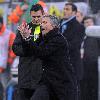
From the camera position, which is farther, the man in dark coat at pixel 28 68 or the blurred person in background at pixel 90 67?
the blurred person in background at pixel 90 67

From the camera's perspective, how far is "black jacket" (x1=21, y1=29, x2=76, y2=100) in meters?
7.55

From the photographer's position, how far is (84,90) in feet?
34.7

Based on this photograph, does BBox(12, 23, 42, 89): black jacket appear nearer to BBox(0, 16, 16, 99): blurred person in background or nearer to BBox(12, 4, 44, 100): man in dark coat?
BBox(12, 4, 44, 100): man in dark coat

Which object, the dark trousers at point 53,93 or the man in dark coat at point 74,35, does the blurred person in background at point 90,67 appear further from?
the dark trousers at point 53,93

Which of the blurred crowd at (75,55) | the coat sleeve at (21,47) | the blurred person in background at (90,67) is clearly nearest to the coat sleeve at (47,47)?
the coat sleeve at (21,47)

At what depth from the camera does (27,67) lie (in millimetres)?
7918

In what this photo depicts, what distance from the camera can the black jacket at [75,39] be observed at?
10.1m

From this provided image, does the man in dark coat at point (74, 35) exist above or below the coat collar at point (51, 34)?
below

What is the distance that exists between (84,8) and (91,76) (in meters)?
2.89

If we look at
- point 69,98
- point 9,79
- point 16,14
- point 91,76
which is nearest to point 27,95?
point 69,98

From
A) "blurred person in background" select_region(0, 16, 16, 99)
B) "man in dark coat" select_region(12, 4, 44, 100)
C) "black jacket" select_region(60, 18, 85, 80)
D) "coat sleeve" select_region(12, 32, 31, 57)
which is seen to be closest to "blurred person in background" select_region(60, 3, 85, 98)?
"black jacket" select_region(60, 18, 85, 80)

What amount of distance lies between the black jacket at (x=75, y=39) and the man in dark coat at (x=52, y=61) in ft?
7.90

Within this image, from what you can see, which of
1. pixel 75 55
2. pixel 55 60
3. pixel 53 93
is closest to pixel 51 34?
pixel 55 60

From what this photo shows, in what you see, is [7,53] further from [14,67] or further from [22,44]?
[22,44]
